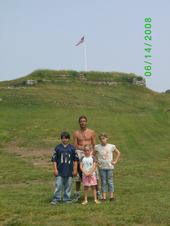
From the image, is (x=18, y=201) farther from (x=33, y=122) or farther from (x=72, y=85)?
(x=72, y=85)

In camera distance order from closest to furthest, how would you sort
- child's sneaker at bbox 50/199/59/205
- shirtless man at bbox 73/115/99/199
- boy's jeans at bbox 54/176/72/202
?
child's sneaker at bbox 50/199/59/205 → boy's jeans at bbox 54/176/72/202 → shirtless man at bbox 73/115/99/199

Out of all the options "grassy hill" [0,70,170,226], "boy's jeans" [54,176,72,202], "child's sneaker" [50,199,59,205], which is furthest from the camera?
"boy's jeans" [54,176,72,202]

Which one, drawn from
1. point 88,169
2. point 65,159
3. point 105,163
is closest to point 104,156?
point 105,163

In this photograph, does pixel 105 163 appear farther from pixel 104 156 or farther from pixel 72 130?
pixel 72 130

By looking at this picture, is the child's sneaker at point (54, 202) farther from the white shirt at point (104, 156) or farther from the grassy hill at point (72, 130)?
the white shirt at point (104, 156)

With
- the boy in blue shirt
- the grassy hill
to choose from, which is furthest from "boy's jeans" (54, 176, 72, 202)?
the grassy hill

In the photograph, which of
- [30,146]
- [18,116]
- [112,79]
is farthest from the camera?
[112,79]

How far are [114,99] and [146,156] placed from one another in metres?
20.1

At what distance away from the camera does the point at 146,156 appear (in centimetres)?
1834

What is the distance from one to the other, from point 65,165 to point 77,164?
0.84 ft

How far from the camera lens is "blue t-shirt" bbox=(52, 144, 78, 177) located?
30.9 feet

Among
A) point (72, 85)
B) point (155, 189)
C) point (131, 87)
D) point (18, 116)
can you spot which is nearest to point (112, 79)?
point (131, 87)

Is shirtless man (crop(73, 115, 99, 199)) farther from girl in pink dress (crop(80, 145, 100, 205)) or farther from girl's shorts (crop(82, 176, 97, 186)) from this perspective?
girl's shorts (crop(82, 176, 97, 186))

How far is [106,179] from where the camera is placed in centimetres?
977
